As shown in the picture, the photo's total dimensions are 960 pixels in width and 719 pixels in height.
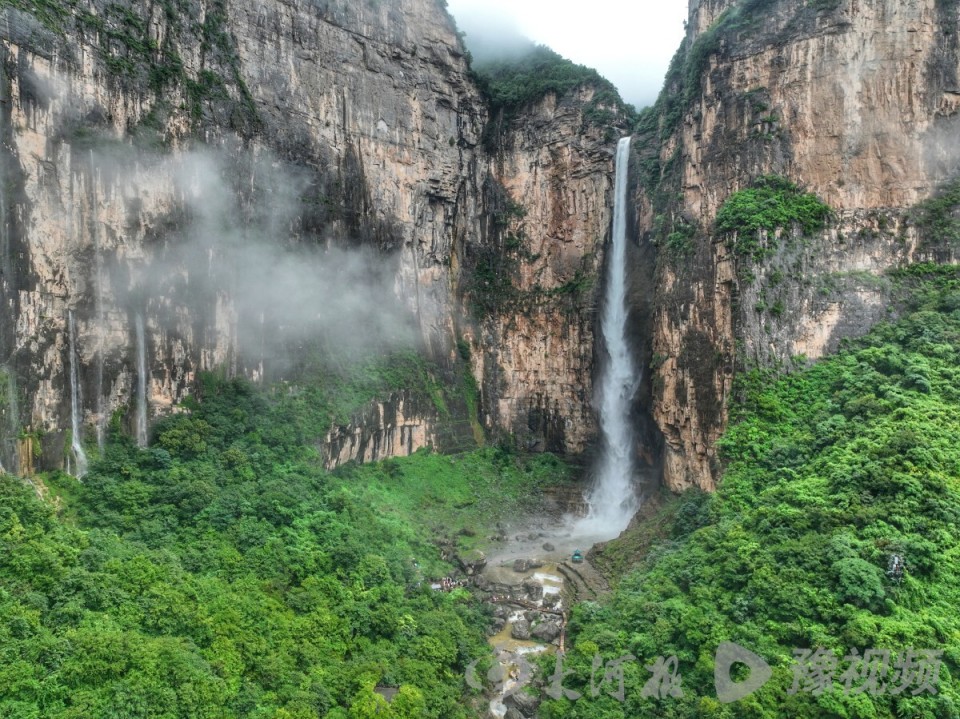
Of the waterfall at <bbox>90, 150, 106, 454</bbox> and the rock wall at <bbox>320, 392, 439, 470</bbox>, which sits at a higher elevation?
the waterfall at <bbox>90, 150, 106, 454</bbox>

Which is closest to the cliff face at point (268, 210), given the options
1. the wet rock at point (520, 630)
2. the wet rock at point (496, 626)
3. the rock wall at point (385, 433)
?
the rock wall at point (385, 433)

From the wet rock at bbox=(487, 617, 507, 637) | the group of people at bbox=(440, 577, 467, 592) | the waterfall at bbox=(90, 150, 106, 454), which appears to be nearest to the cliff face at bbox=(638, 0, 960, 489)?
the wet rock at bbox=(487, 617, 507, 637)

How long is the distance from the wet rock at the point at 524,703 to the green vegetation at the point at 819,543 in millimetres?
964

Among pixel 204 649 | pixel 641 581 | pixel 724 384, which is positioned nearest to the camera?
pixel 204 649

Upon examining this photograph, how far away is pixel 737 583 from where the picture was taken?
14.3 metres

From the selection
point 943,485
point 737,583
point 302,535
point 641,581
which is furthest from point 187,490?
point 943,485

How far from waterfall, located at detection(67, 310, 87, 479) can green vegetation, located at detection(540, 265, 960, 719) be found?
1393 cm

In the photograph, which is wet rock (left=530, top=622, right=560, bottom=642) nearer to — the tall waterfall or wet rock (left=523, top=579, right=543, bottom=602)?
wet rock (left=523, top=579, right=543, bottom=602)

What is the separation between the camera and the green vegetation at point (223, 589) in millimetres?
11477

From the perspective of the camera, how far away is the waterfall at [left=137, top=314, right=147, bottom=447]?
19391mm

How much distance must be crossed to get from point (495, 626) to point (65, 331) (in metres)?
14.4

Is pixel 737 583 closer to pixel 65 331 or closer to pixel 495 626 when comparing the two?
pixel 495 626

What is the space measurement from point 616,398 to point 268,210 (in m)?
15.9

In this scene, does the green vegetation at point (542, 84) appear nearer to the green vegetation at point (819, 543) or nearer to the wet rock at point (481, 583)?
the green vegetation at point (819, 543)
